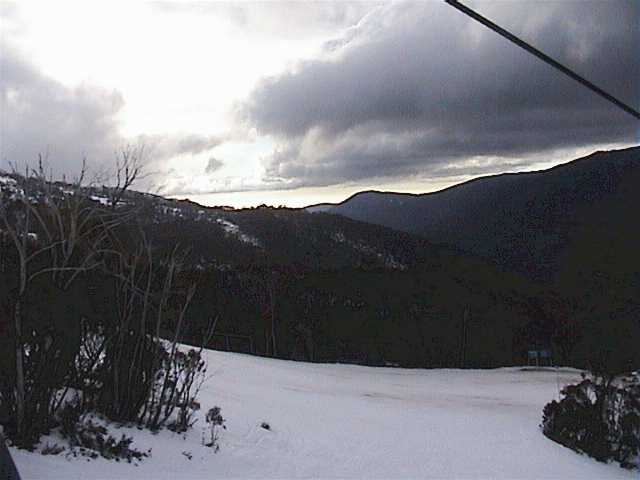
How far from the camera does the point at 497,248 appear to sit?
102688 mm

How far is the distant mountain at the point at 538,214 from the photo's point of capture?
237ft

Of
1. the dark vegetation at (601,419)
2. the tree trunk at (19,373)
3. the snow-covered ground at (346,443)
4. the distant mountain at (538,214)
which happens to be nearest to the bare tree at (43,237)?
the tree trunk at (19,373)

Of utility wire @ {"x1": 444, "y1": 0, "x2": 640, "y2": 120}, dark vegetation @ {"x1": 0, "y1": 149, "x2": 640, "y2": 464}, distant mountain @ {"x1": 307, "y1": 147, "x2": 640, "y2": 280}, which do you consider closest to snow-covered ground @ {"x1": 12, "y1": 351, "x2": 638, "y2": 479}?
dark vegetation @ {"x1": 0, "y1": 149, "x2": 640, "y2": 464}

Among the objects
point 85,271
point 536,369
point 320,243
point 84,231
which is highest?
point 320,243

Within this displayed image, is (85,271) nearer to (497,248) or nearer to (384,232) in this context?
(384,232)

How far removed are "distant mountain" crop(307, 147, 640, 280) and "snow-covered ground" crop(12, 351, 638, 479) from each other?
39789 millimetres

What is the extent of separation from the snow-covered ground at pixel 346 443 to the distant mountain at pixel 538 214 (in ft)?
131

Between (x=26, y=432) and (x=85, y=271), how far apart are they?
6.01 feet

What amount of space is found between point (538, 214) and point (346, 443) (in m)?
120

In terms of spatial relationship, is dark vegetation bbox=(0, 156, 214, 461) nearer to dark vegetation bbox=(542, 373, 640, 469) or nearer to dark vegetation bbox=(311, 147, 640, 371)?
dark vegetation bbox=(542, 373, 640, 469)

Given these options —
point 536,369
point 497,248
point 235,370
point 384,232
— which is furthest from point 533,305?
point 497,248

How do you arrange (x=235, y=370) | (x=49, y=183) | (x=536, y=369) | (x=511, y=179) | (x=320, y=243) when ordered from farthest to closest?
(x=511, y=179) < (x=320, y=243) < (x=536, y=369) < (x=235, y=370) < (x=49, y=183)

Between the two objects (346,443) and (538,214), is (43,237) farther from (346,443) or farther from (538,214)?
(538,214)

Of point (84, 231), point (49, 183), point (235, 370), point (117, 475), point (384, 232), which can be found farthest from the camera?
point (384, 232)
